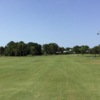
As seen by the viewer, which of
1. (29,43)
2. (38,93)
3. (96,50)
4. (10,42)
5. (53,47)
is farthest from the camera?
(53,47)

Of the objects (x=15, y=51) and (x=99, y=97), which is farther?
(x=15, y=51)

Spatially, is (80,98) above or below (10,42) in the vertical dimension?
below

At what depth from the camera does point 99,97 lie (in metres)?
7.14

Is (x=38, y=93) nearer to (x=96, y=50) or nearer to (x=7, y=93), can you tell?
(x=7, y=93)

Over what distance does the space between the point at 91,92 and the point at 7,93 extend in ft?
16.7

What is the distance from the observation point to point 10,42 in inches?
4712

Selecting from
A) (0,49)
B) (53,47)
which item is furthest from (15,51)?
(53,47)

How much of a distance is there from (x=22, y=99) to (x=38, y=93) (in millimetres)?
1232

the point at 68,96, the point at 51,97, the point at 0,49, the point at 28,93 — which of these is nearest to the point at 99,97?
the point at 68,96

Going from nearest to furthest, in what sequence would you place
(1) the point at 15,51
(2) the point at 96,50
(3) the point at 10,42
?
1. (2) the point at 96,50
2. (1) the point at 15,51
3. (3) the point at 10,42

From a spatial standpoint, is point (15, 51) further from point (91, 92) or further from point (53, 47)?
point (91, 92)

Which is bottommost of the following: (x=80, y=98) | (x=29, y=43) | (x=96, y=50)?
(x=80, y=98)

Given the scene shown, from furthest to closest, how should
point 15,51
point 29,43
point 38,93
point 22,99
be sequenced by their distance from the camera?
point 29,43 < point 15,51 < point 38,93 < point 22,99

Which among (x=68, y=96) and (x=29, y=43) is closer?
(x=68, y=96)
